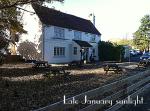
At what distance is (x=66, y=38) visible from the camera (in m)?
49.4

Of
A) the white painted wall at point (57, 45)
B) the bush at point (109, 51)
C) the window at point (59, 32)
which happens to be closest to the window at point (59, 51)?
the white painted wall at point (57, 45)

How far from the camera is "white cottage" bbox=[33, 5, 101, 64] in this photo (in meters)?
45.1

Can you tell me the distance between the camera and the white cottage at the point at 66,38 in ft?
148

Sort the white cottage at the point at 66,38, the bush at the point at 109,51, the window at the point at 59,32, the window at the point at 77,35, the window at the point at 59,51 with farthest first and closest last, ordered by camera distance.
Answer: the bush at the point at 109,51, the window at the point at 77,35, the window at the point at 59,32, the window at the point at 59,51, the white cottage at the point at 66,38

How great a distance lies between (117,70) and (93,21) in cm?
3992

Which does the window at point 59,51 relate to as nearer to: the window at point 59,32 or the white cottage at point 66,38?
the white cottage at point 66,38

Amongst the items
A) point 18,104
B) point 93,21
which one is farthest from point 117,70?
point 93,21

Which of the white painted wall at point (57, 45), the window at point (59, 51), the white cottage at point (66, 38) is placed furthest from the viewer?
the window at point (59, 51)

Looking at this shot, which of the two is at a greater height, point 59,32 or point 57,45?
point 59,32

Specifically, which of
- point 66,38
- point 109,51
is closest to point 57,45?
point 66,38

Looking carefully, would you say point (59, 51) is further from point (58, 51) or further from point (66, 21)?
point (66, 21)

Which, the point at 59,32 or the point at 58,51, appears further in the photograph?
the point at 59,32

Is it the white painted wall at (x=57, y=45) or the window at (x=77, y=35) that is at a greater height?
the window at (x=77, y=35)

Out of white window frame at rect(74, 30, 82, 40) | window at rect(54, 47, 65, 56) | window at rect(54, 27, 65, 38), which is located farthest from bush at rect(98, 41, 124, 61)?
window at rect(54, 27, 65, 38)
